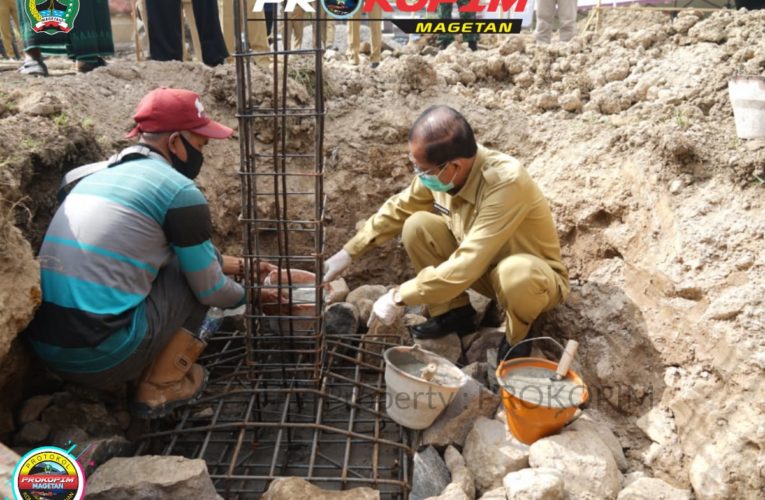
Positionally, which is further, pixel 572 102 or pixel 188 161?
pixel 572 102

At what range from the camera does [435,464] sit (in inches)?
123

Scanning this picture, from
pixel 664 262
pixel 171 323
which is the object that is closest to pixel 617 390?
pixel 664 262

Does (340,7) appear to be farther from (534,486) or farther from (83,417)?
(534,486)

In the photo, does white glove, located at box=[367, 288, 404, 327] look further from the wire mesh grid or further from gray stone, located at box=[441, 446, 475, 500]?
gray stone, located at box=[441, 446, 475, 500]

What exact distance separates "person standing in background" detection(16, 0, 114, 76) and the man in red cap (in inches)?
112

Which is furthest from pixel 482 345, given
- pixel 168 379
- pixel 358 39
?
pixel 358 39

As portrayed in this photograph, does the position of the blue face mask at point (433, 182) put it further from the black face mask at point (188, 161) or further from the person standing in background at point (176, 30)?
the person standing in background at point (176, 30)

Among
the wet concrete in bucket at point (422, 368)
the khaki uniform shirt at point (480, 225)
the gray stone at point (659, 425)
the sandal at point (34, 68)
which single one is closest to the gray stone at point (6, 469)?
the wet concrete in bucket at point (422, 368)

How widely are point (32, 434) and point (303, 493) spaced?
1423 mm

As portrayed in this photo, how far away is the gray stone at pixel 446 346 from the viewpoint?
4.14 meters

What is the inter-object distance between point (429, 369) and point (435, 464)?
48 centimetres

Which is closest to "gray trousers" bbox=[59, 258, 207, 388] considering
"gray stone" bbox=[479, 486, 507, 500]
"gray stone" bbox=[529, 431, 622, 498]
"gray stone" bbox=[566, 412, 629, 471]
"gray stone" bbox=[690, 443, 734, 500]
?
"gray stone" bbox=[479, 486, 507, 500]

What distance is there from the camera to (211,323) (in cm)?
409

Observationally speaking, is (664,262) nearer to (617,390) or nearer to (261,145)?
(617,390)
